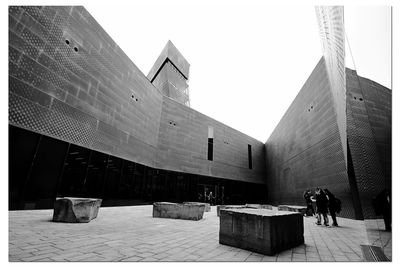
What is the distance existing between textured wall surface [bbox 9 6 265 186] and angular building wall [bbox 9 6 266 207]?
42 mm

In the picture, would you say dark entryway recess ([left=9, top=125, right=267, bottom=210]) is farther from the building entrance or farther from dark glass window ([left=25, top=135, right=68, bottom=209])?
the building entrance

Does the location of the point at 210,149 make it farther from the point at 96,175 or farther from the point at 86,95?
the point at 86,95

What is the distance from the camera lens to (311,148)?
14516 millimetres

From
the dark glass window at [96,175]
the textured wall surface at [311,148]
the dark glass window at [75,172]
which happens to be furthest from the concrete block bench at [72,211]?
the textured wall surface at [311,148]

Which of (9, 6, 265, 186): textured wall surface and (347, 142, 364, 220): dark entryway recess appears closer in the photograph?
(9, 6, 265, 186): textured wall surface

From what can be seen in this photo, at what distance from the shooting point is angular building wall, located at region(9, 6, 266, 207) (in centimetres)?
834

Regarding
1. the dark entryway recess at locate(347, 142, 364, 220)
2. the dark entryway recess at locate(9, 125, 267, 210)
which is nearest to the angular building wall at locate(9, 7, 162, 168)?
the dark entryway recess at locate(9, 125, 267, 210)

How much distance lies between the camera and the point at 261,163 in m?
27.2

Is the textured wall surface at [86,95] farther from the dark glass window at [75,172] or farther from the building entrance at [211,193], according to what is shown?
the building entrance at [211,193]

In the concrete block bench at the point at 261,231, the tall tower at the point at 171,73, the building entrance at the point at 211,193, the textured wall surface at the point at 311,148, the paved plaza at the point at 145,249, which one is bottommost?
the paved plaza at the point at 145,249

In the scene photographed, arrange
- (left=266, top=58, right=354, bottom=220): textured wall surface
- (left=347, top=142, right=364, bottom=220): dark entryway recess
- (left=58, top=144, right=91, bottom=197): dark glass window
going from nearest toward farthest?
1. (left=347, top=142, right=364, bottom=220): dark entryway recess
2. (left=58, top=144, right=91, bottom=197): dark glass window
3. (left=266, top=58, right=354, bottom=220): textured wall surface

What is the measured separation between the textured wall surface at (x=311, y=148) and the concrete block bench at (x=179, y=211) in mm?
7940

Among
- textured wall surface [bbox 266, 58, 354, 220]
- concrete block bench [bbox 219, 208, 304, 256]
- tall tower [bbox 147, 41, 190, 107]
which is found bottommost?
concrete block bench [bbox 219, 208, 304, 256]

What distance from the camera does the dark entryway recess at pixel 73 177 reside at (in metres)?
8.21
